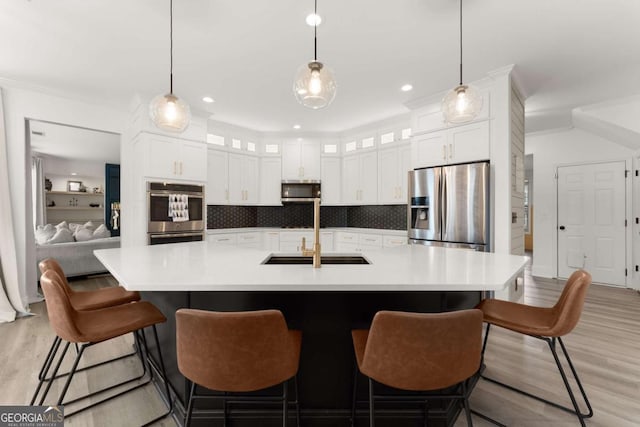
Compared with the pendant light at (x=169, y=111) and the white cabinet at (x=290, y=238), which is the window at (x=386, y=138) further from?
the pendant light at (x=169, y=111)

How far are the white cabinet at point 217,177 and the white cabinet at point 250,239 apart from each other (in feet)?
2.15

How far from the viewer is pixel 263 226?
5898 millimetres

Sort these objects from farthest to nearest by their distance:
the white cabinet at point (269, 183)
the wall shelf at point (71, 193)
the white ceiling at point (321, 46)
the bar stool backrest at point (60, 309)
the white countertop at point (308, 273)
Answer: the wall shelf at point (71, 193)
the white cabinet at point (269, 183)
the white ceiling at point (321, 46)
the bar stool backrest at point (60, 309)
the white countertop at point (308, 273)

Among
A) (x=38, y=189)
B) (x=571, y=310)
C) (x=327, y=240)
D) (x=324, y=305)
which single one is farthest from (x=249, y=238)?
(x=38, y=189)

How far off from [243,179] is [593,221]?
19.2 ft

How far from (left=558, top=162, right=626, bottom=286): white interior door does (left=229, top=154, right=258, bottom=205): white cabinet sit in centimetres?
538

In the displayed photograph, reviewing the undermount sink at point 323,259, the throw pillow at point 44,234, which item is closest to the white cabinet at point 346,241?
the undermount sink at point 323,259

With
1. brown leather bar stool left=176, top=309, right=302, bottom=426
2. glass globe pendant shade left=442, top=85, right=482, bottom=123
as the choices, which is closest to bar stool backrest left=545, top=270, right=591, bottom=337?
glass globe pendant shade left=442, top=85, right=482, bottom=123

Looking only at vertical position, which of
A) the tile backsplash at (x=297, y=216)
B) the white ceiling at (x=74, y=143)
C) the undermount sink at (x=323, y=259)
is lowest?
the undermount sink at (x=323, y=259)

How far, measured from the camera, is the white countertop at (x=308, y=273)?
1.26 metres

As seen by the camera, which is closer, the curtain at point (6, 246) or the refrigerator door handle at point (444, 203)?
the curtain at point (6, 246)

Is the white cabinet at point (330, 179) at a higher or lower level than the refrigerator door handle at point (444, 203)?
higher

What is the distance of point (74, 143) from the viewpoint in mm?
5660

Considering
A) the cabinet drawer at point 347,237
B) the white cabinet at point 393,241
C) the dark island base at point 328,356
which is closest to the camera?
the dark island base at point 328,356
